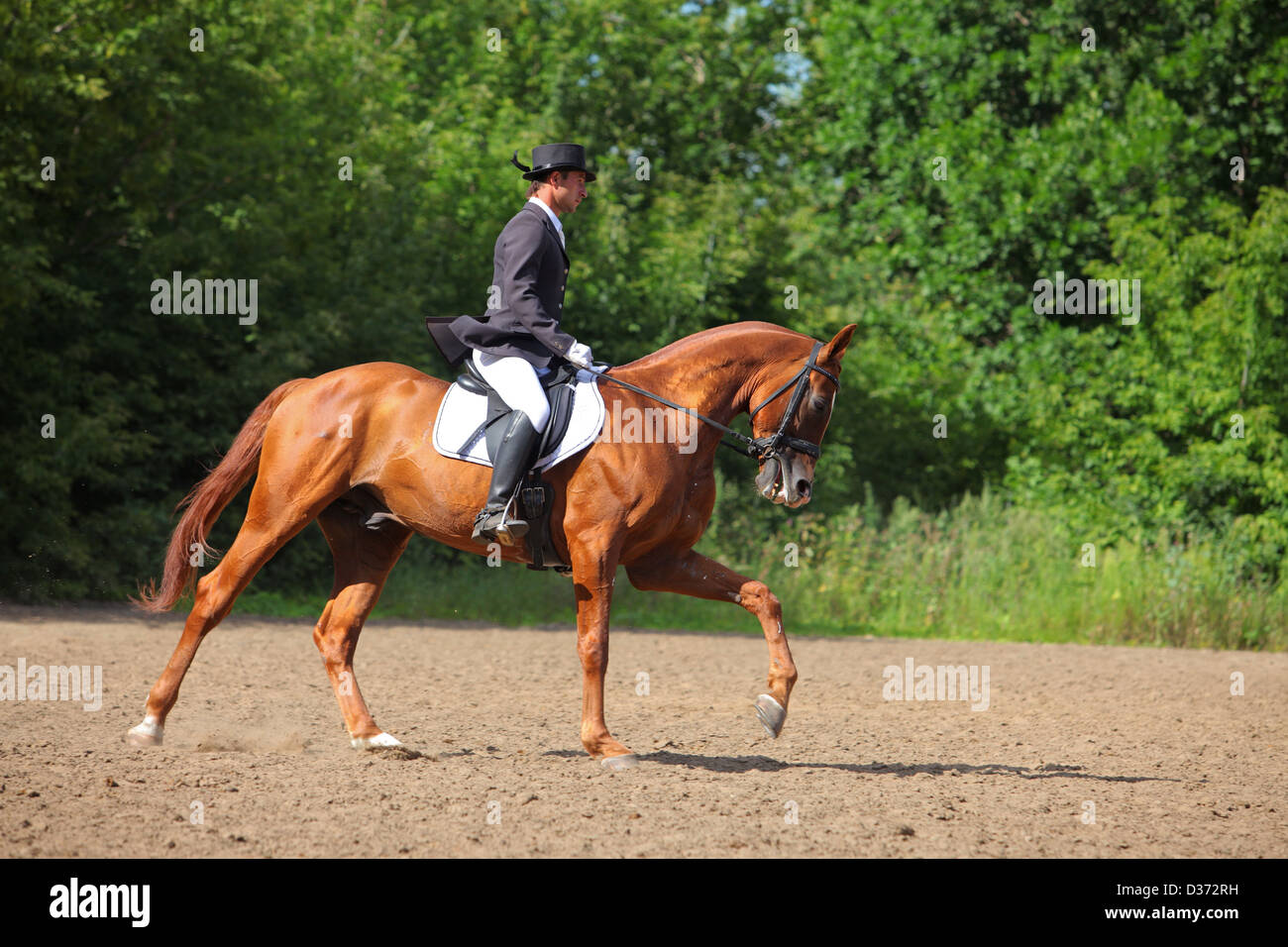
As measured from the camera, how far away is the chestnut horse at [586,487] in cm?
682

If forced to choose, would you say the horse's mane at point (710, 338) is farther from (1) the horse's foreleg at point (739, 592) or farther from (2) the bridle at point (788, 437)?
(1) the horse's foreleg at point (739, 592)

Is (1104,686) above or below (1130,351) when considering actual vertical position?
below

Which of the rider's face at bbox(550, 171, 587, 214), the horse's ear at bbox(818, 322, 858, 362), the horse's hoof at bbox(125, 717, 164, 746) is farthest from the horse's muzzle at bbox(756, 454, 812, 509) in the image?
the horse's hoof at bbox(125, 717, 164, 746)

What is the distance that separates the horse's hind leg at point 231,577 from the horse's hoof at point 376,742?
3.31ft

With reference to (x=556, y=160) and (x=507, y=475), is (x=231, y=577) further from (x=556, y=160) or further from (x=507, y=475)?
(x=556, y=160)

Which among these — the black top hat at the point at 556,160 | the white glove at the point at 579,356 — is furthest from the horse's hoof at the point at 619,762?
the black top hat at the point at 556,160

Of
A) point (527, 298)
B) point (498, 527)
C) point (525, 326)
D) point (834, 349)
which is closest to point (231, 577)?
point (498, 527)

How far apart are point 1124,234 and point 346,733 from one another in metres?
14.6

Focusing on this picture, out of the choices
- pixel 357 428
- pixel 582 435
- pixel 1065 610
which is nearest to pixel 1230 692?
pixel 1065 610

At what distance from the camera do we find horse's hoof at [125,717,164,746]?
6.96 metres

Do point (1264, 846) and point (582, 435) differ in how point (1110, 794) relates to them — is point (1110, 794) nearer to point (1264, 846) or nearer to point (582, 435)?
point (1264, 846)

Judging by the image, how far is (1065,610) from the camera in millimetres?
15234

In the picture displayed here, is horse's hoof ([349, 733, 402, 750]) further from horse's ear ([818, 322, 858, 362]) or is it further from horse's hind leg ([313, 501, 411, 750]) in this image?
horse's ear ([818, 322, 858, 362])

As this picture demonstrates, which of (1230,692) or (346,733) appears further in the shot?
(1230,692)
